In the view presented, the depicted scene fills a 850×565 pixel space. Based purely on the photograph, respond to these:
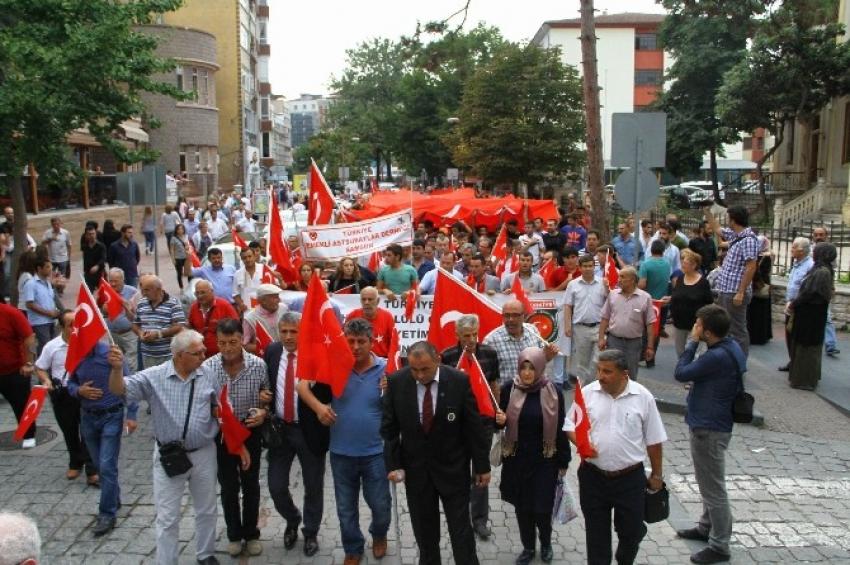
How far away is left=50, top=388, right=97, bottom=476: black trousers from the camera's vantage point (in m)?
7.29

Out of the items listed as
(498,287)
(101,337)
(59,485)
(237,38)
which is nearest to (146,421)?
(59,485)

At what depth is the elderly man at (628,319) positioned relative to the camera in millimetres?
8914

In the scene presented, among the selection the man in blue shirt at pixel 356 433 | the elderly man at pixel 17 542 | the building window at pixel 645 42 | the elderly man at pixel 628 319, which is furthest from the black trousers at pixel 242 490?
the building window at pixel 645 42

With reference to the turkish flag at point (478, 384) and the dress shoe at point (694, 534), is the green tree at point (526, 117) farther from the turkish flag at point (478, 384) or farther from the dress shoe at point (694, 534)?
the turkish flag at point (478, 384)

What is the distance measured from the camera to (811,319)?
1042 cm

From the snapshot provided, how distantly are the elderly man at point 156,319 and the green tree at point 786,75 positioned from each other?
24648 millimetres

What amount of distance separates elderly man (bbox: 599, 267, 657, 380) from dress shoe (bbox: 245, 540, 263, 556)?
4280mm

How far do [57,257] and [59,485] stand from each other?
33.5ft

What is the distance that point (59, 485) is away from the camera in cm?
750

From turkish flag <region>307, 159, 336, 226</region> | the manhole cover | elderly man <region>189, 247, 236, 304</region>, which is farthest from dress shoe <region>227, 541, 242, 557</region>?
turkish flag <region>307, 159, 336, 226</region>

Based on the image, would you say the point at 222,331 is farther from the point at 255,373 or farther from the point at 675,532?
the point at 675,532

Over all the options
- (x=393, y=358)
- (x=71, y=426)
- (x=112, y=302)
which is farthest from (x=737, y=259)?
(x=71, y=426)

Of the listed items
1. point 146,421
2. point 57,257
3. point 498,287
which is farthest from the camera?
point 57,257

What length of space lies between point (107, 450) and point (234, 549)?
50.7 inches
